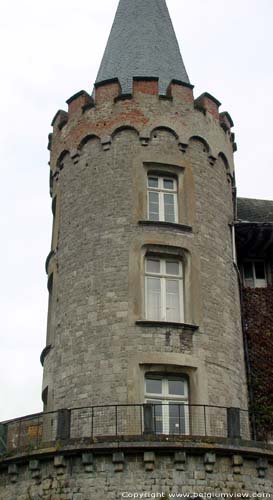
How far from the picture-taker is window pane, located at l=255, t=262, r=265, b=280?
26.4 metres

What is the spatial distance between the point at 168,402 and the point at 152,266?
4137 millimetres

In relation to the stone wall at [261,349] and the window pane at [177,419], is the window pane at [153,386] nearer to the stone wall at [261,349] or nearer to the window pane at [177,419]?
the window pane at [177,419]

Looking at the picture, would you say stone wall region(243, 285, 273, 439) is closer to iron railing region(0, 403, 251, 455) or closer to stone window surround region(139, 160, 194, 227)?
iron railing region(0, 403, 251, 455)

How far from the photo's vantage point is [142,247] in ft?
72.7

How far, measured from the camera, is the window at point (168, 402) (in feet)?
65.0

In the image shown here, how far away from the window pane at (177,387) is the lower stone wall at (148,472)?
90.9 inches

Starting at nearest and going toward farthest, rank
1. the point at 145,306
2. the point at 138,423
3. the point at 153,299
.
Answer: the point at 138,423 → the point at 145,306 → the point at 153,299

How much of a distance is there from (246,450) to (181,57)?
14958mm

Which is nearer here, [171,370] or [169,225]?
[171,370]

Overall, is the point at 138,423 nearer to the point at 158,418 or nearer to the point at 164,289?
the point at 158,418

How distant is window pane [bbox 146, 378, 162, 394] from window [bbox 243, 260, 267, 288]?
21.7 ft

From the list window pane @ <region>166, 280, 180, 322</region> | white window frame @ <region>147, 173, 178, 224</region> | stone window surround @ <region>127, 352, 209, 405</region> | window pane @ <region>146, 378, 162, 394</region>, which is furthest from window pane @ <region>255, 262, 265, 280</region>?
window pane @ <region>146, 378, 162, 394</region>

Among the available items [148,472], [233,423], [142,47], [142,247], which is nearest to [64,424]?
[148,472]

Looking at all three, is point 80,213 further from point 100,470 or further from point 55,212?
point 100,470
